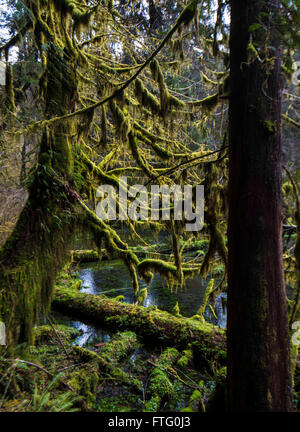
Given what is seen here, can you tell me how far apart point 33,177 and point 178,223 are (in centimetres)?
232

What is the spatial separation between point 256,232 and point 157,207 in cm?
255

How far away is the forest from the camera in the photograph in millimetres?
2062

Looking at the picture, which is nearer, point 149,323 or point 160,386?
point 160,386

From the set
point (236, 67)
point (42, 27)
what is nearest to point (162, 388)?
point (236, 67)

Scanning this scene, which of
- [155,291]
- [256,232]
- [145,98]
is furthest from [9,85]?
[155,291]

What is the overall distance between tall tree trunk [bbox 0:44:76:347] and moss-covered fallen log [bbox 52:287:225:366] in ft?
10.8

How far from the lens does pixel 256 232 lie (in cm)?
204

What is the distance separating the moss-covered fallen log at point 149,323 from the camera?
17.3 feet

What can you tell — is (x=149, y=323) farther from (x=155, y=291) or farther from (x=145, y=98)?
(x=145, y=98)

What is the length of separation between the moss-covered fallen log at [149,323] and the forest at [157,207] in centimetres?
4

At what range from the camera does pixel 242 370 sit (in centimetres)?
204

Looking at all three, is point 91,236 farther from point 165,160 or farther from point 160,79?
point 160,79

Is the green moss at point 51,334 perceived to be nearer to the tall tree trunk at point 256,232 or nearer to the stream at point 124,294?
the stream at point 124,294

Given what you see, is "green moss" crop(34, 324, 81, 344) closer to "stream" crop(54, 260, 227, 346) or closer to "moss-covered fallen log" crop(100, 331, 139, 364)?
"stream" crop(54, 260, 227, 346)
